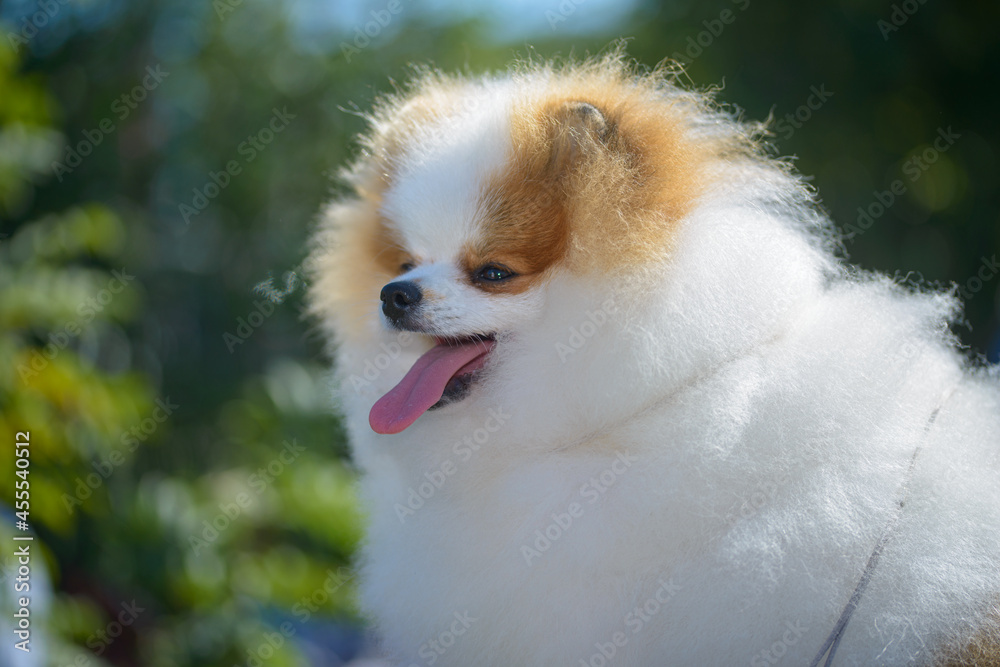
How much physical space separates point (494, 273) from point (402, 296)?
222 mm

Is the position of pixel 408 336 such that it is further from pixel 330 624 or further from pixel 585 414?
pixel 330 624

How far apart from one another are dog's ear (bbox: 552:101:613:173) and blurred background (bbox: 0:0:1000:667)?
1.03 m

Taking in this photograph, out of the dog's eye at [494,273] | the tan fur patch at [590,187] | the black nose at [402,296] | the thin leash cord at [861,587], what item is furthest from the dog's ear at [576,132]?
the thin leash cord at [861,587]

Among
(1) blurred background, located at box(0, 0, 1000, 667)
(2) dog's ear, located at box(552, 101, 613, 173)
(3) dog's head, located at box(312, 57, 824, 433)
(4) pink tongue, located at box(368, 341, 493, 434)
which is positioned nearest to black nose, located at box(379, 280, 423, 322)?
(3) dog's head, located at box(312, 57, 824, 433)

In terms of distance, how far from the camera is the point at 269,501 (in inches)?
125

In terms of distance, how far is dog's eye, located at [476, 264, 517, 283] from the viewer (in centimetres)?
161

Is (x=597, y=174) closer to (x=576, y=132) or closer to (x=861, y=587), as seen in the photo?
(x=576, y=132)

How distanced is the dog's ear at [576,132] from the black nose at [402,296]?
0.44m

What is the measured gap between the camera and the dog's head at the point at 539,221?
4.98ft

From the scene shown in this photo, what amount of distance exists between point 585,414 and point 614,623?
0.42m

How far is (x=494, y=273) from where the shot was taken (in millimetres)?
1619

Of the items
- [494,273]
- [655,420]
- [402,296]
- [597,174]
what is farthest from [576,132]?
[655,420]

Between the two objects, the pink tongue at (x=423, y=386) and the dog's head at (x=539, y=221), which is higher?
the dog's head at (x=539, y=221)

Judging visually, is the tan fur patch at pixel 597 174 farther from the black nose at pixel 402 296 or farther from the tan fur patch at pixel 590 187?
the black nose at pixel 402 296
